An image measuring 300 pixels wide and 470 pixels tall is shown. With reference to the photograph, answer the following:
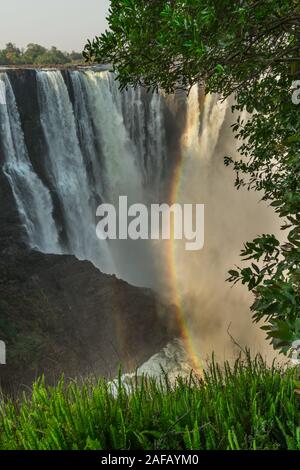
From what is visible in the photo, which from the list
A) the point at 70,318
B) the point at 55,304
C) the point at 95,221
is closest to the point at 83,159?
the point at 95,221

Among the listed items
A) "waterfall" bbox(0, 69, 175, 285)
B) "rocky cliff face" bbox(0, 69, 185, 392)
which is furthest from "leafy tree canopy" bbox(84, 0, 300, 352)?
"waterfall" bbox(0, 69, 175, 285)

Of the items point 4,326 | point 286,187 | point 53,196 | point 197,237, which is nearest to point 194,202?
point 197,237

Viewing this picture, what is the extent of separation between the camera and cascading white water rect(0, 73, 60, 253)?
20812mm

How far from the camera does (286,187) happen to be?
3334 mm

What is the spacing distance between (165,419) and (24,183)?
20.6 meters

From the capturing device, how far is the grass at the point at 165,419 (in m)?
2.30

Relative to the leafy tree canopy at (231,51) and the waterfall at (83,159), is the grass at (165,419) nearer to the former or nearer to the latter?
the leafy tree canopy at (231,51)

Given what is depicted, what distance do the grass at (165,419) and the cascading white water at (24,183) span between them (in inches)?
754

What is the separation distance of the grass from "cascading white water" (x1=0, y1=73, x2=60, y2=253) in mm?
19152

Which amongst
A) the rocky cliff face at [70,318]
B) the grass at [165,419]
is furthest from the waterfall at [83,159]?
the grass at [165,419]

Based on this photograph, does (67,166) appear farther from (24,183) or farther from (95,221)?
(95,221)

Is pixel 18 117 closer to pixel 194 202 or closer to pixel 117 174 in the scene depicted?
pixel 117 174
